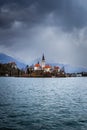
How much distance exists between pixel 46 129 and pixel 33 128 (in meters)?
1.32

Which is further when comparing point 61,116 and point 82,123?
point 61,116

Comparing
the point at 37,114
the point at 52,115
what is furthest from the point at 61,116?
the point at 37,114

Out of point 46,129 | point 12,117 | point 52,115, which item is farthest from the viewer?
point 52,115

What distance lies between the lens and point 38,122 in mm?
24375

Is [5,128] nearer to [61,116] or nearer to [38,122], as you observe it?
[38,122]

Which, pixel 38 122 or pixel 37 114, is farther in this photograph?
pixel 37 114

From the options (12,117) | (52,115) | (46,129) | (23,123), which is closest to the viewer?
(46,129)

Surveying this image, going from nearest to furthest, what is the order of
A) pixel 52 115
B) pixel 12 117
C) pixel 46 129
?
pixel 46 129 < pixel 12 117 < pixel 52 115

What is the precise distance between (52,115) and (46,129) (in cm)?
706

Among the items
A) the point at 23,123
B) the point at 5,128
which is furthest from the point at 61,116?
the point at 5,128

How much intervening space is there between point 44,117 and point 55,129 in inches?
219

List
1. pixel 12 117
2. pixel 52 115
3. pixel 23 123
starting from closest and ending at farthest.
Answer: pixel 23 123
pixel 12 117
pixel 52 115

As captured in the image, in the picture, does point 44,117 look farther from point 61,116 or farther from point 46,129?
point 46,129

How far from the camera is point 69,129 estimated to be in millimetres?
21594
